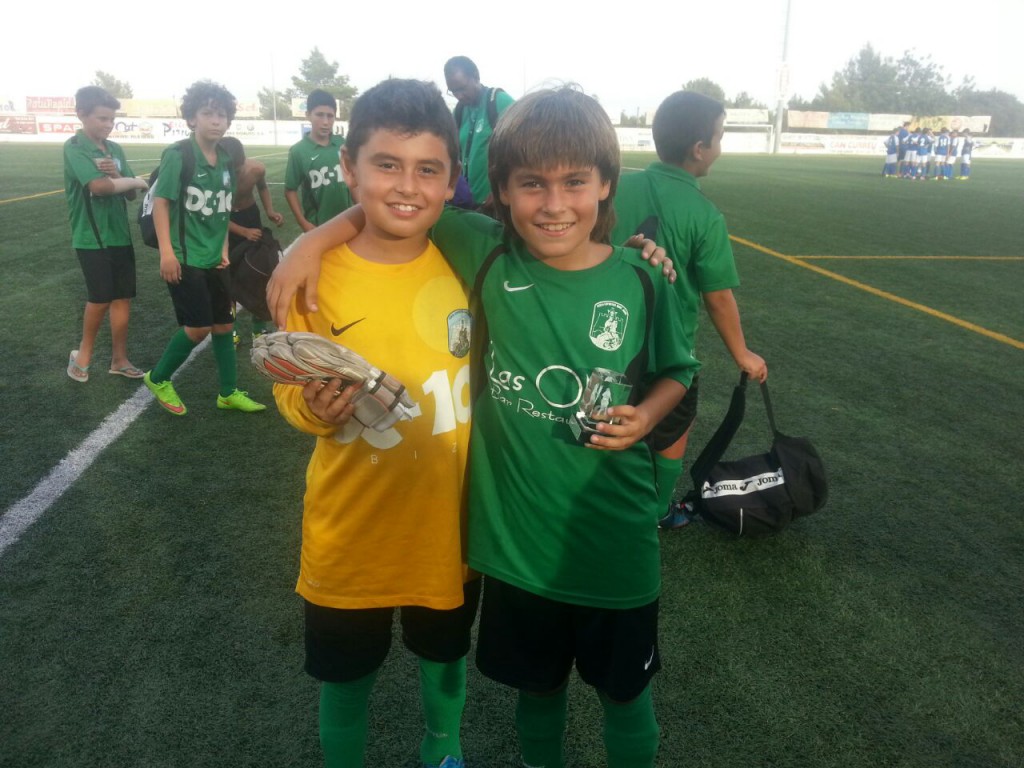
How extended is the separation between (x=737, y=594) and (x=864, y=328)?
4.61 meters

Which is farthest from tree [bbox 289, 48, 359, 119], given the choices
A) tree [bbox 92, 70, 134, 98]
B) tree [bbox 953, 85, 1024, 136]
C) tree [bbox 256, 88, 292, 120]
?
tree [bbox 953, 85, 1024, 136]

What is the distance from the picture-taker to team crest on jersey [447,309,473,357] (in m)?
1.69

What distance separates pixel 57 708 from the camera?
2.26 metres

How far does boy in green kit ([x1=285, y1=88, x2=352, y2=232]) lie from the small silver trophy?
14.3 ft

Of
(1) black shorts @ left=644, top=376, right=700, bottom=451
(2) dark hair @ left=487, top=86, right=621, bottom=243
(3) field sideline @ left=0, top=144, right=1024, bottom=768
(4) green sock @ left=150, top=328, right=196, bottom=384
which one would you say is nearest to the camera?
(2) dark hair @ left=487, top=86, right=621, bottom=243

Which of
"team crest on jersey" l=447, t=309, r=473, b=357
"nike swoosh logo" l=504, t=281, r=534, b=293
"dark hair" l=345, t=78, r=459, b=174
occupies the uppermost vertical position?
"dark hair" l=345, t=78, r=459, b=174

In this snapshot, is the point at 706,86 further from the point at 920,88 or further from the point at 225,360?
the point at 225,360

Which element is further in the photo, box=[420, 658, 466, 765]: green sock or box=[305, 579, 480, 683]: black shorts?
box=[420, 658, 466, 765]: green sock

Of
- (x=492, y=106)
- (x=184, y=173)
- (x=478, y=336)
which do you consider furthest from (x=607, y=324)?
(x=492, y=106)

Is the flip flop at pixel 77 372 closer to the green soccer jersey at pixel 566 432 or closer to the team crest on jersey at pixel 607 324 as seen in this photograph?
the green soccer jersey at pixel 566 432

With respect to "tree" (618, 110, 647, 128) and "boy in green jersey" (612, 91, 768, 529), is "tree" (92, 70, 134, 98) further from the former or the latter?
"boy in green jersey" (612, 91, 768, 529)

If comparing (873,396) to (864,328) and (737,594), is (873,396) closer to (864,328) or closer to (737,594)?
(864,328)

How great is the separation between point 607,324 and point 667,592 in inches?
64.8

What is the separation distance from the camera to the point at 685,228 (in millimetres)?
2760
